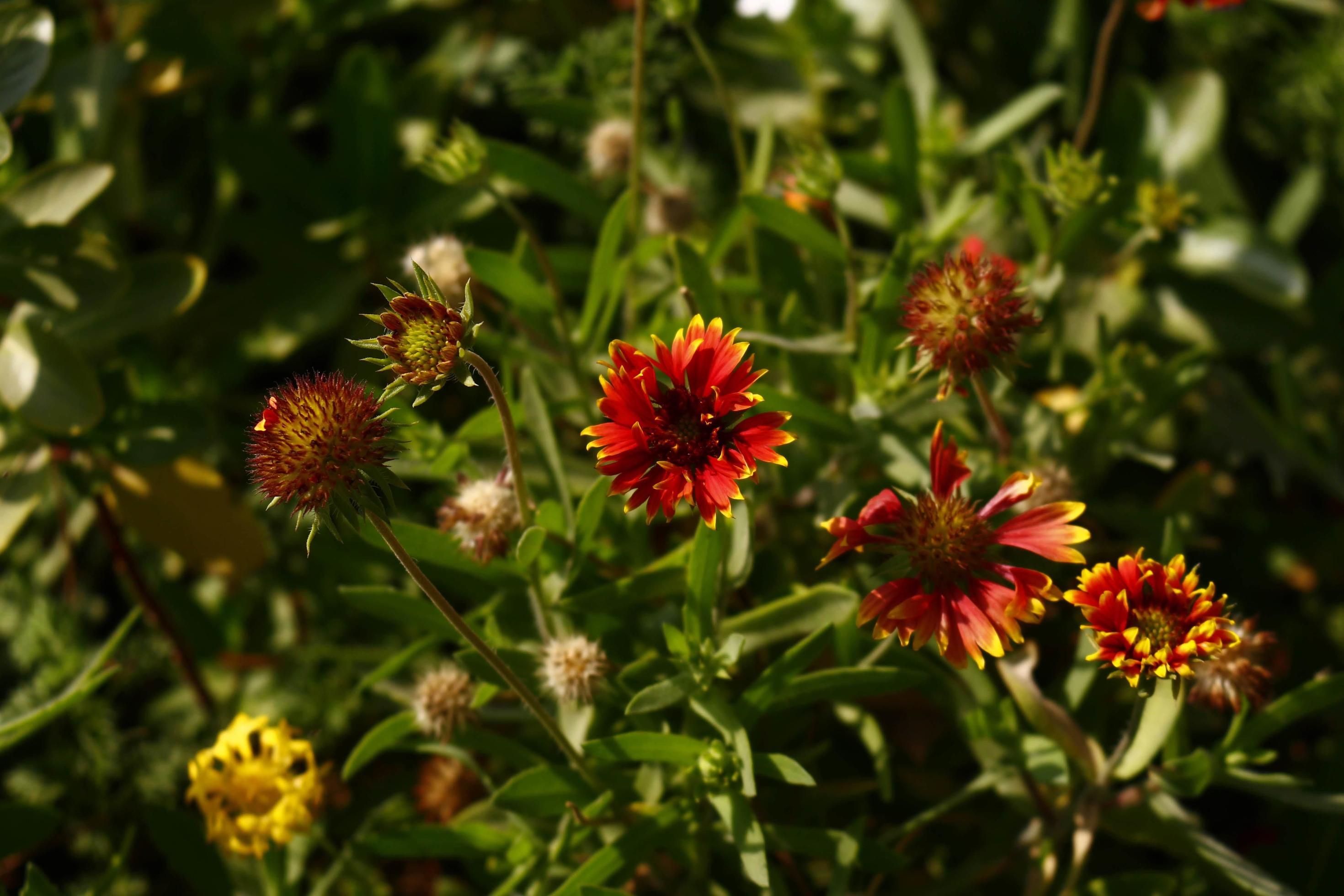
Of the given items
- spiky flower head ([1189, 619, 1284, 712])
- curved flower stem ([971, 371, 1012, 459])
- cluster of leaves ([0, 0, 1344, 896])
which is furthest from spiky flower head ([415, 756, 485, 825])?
spiky flower head ([1189, 619, 1284, 712])

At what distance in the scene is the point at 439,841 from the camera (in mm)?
1266

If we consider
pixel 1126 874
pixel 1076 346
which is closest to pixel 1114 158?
pixel 1076 346

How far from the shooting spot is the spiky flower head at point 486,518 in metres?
1.19

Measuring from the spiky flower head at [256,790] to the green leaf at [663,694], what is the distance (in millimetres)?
454

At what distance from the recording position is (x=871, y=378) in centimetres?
132

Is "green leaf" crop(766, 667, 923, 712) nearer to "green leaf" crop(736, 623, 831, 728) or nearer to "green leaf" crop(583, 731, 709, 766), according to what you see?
"green leaf" crop(736, 623, 831, 728)

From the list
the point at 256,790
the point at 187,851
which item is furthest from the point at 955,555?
the point at 187,851

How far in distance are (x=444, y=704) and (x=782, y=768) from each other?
403mm

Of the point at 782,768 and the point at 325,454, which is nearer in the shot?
the point at 325,454

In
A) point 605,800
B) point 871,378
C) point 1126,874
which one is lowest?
point 1126,874

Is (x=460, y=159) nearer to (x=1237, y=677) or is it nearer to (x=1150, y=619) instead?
(x=1150, y=619)

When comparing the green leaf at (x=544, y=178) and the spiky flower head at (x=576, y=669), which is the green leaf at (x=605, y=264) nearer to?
the green leaf at (x=544, y=178)

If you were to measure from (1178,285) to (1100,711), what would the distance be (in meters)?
0.84

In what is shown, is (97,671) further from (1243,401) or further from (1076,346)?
(1243,401)
